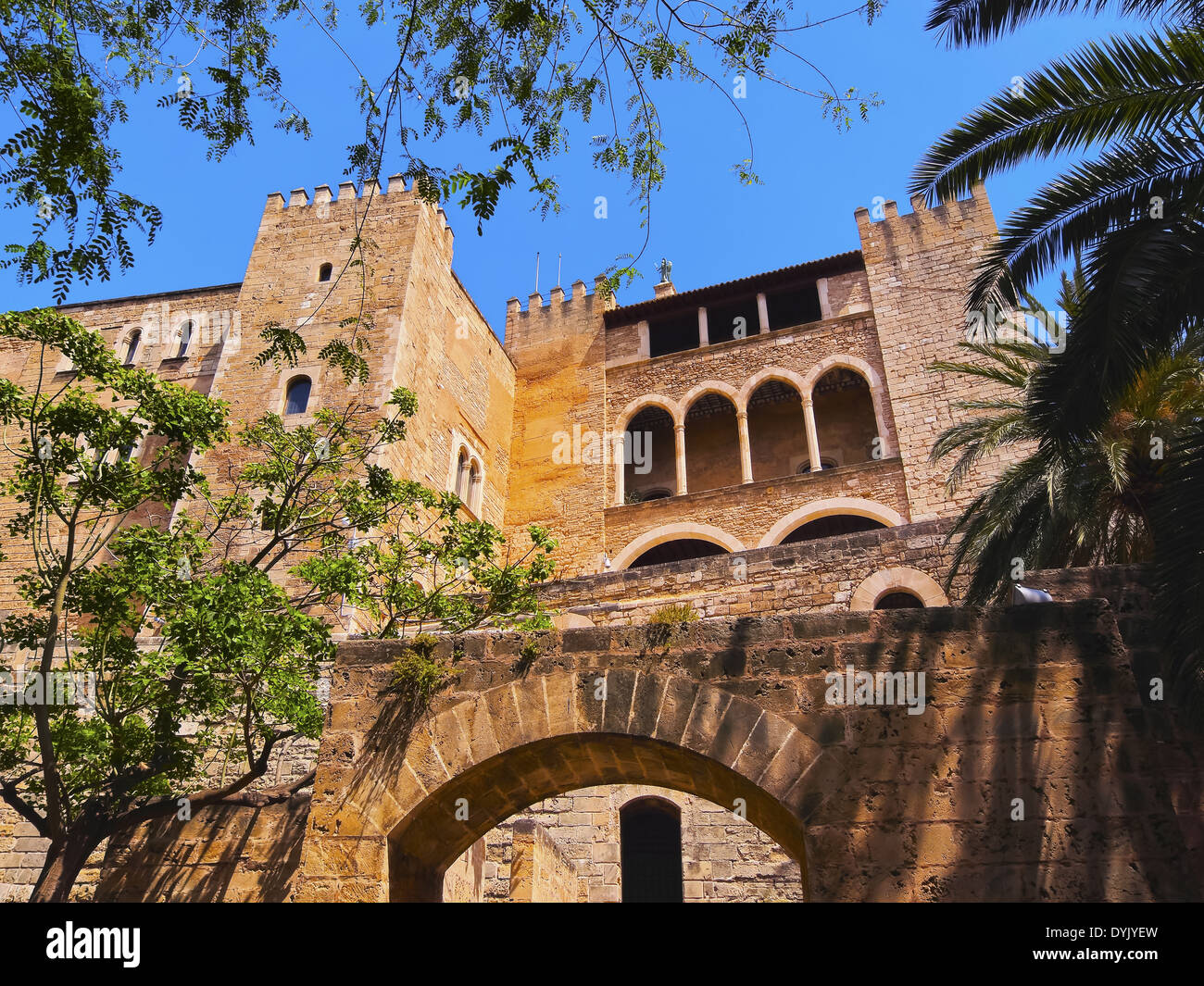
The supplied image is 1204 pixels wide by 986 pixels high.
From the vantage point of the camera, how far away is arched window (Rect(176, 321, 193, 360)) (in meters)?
23.0

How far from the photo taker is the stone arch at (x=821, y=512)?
19.0 metres

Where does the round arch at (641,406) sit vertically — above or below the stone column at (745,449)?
above

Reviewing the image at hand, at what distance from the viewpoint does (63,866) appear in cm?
845

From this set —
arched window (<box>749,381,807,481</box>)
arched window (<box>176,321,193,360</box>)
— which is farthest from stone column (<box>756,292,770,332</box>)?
arched window (<box>176,321,193,360</box>)

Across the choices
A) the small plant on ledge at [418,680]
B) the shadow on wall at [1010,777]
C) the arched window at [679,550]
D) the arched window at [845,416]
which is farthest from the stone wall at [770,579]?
the arched window at [845,416]

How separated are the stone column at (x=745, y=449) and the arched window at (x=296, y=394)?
33.1 feet

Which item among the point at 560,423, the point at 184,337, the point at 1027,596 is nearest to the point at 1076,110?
the point at 1027,596

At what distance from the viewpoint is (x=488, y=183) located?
16.5 feet

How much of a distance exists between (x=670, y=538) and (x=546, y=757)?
15.4 m

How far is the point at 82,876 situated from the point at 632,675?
30.1 ft

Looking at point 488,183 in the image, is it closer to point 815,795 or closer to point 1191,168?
point 815,795

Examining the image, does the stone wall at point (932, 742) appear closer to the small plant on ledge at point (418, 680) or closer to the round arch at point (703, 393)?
the small plant on ledge at point (418, 680)

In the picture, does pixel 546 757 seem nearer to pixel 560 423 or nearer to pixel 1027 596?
pixel 1027 596
